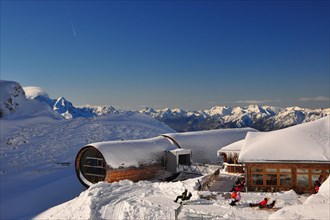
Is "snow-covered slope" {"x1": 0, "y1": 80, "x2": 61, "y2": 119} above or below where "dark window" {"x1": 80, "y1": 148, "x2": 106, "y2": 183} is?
above

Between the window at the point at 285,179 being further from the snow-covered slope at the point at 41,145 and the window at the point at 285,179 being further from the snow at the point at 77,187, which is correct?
the snow-covered slope at the point at 41,145

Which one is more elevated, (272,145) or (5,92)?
(5,92)

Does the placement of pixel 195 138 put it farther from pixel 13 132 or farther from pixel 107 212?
pixel 13 132

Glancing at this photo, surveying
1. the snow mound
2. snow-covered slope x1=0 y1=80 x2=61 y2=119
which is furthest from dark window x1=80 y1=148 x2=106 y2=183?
snow-covered slope x1=0 y1=80 x2=61 y2=119

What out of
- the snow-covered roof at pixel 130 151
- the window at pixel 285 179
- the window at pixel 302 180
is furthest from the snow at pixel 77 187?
the snow-covered roof at pixel 130 151

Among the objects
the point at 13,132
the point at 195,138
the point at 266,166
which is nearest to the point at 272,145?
the point at 266,166

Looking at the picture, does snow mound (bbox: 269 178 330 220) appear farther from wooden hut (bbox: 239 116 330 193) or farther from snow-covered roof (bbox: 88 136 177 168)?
snow-covered roof (bbox: 88 136 177 168)
